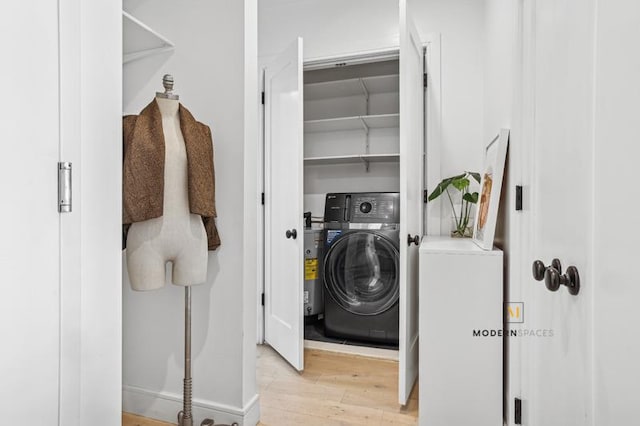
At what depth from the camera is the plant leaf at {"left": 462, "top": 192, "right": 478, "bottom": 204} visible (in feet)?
7.60

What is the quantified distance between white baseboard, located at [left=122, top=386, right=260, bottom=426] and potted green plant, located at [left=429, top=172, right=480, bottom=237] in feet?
5.34

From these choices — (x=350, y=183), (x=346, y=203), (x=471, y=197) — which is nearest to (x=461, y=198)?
(x=471, y=197)

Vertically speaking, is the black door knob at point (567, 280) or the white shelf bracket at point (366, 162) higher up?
the white shelf bracket at point (366, 162)

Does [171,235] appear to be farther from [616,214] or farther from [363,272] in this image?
[363,272]

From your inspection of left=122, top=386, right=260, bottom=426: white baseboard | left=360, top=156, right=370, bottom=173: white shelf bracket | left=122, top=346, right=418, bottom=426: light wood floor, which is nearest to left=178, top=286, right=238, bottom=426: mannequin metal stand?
left=122, top=386, right=260, bottom=426: white baseboard

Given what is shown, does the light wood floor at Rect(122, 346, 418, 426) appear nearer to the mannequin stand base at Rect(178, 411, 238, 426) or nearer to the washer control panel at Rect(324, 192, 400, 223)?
the mannequin stand base at Rect(178, 411, 238, 426)

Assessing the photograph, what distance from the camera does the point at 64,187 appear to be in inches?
29.1

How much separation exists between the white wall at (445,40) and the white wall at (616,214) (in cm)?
184

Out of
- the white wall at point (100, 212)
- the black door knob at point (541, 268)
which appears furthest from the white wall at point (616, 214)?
the white wall at point (100, 212)

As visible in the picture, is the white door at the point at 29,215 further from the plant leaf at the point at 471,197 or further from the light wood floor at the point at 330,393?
the plant leaf at the point at 471,197

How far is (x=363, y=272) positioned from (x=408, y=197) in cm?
106

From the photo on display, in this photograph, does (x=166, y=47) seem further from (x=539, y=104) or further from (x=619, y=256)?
(x=619, y=256)

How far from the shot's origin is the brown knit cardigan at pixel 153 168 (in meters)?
1.36

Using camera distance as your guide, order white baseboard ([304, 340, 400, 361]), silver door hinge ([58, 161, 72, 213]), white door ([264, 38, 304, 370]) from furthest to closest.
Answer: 1. white baseboard ([304, 340, 400, 361])
2. white door ([264, 38, 304, 370])
3. silver door hinge ([58, 161, 72, 213])
